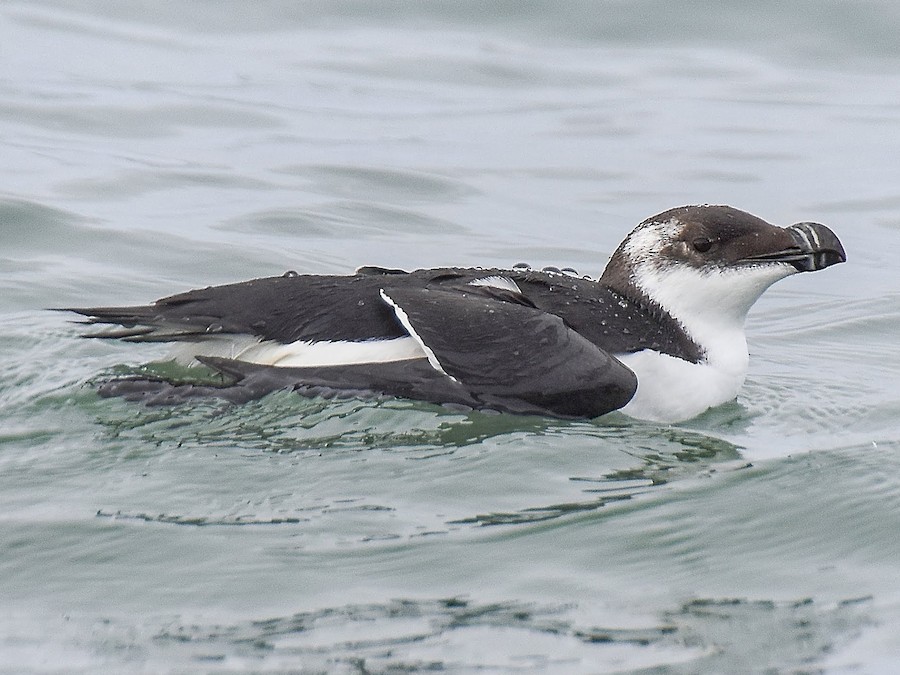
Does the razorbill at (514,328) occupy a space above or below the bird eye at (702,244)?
below

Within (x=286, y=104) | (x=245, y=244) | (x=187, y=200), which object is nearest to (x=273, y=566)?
(x=245, y=244)

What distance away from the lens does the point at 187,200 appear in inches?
395

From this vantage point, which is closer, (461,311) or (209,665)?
(209,665)

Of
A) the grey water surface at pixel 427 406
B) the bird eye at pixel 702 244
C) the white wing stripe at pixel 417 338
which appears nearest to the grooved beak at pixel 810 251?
the bird eye at pixel 702 244

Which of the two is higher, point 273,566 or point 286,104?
point 286,104

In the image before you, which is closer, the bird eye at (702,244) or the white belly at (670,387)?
the white belly at (670,387)

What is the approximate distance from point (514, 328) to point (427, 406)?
40 cm

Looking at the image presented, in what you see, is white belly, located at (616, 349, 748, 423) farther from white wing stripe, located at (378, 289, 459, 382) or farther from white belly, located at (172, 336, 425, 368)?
white belly, located at (172, 336, 425, 368)

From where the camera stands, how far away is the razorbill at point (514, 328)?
5332mm

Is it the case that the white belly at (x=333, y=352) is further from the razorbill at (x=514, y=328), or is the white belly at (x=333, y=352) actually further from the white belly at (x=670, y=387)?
the white belly at (x=670, y=387)

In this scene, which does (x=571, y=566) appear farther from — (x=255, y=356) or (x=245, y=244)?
(x=245, y=244)

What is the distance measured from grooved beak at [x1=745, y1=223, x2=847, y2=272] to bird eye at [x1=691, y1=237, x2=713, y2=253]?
167 millimetres

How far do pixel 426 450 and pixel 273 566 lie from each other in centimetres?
108

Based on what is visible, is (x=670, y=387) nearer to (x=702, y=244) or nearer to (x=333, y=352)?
(x=702, y=244)
